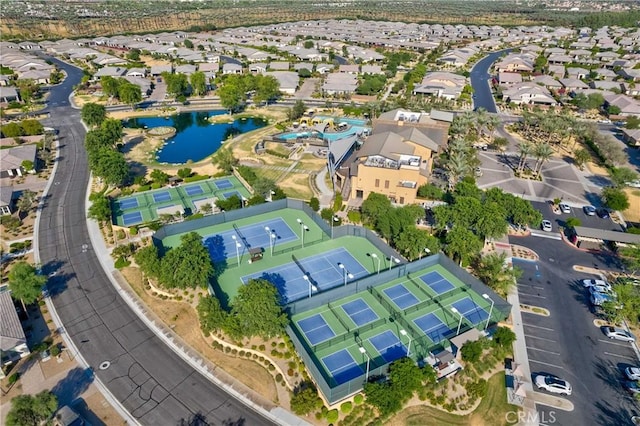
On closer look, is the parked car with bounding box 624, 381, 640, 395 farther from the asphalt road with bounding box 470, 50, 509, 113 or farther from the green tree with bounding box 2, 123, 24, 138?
the green tree with bounding box 2, 123, 24, 138

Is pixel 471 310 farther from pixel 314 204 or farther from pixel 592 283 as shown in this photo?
pixel 314 204

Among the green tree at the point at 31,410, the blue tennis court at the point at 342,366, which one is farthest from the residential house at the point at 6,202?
the blue tennis court at the point at 342,366

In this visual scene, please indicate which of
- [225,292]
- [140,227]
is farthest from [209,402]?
[140,227]

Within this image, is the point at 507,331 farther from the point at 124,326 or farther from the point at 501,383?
the point at 124,326

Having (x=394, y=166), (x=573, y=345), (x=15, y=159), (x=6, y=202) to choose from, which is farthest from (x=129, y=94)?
(x=573, y=345)

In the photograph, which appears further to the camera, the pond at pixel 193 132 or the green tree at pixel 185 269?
the pond at pixel 193 132

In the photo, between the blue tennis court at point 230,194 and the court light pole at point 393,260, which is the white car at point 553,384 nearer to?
the court light pole at point 393,260
